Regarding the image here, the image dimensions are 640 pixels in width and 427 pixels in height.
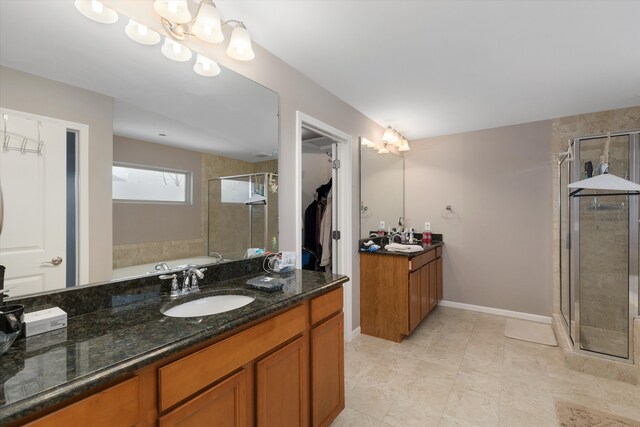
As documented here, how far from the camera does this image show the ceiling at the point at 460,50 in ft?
5.22

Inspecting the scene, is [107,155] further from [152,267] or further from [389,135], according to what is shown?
[389,135]

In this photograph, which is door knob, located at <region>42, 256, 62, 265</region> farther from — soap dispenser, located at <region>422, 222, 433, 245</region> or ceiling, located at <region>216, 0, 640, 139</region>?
soap dispenser, located at <region>422, 222, 433, 245</region>

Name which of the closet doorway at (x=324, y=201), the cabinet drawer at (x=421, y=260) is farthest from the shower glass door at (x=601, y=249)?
the closet doorway at (x=324, y=201)

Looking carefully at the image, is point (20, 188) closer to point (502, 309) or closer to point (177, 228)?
point (177, 228)

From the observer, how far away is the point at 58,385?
25.9 inches

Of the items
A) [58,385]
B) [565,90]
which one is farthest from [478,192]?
[58,385]

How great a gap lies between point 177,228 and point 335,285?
3.08 feet

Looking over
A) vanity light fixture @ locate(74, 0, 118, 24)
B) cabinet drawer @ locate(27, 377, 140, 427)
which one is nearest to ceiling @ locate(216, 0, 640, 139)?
vanity light fixture @ locate(74, 0, 118, 24)

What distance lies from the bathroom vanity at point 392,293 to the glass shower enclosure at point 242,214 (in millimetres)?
1377

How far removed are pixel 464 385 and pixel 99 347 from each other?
7.85ft

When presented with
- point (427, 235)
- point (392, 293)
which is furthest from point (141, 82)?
point (427, 235)

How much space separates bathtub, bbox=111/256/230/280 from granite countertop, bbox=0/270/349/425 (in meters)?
0.11

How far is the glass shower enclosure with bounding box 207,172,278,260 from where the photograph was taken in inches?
67.6

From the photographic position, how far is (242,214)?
1.89 m
